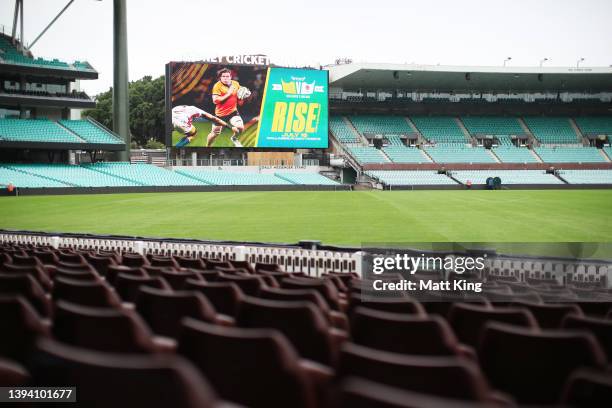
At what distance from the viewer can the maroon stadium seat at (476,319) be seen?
4016mm

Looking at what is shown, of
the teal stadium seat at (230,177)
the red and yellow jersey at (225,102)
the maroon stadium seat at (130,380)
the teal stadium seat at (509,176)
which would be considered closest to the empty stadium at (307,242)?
the maroon stadium seat at (130,380)

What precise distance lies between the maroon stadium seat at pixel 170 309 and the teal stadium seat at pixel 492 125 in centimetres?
8300

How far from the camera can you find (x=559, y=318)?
4.53 meters

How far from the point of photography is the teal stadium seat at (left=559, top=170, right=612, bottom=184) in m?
69.6

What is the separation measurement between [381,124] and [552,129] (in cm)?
2549

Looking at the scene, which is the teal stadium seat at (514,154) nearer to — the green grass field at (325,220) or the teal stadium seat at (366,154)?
the teal stadium seat at (366,154)

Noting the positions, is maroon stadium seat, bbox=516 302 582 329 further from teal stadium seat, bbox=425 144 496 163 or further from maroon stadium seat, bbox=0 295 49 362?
teal stadium seat, bbox=425 144 496 163

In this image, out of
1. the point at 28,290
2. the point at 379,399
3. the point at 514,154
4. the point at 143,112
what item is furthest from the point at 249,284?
the point at 143,112

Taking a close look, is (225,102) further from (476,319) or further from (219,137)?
(476,319)

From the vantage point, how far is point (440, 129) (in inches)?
3253

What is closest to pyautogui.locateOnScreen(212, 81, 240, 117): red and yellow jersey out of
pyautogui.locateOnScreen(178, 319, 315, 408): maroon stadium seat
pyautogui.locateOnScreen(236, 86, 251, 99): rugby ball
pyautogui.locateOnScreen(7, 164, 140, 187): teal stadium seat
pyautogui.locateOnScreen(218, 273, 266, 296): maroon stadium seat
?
pyautogui.locateOnScreen(236, 86, 251, 99): rugby ball

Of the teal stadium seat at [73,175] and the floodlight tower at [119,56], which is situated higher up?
the floodlight tower at [119,56]

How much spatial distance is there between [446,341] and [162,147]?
98776 millimetres

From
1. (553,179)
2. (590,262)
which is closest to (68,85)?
(553,179)
